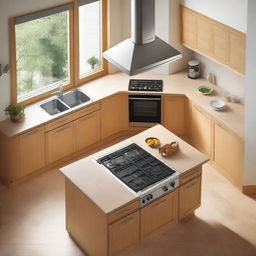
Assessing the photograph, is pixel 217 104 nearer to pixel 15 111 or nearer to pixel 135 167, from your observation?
pixel 135 167

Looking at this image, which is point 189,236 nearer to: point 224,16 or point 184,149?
point 184,149

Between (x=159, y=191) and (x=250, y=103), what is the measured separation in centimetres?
166

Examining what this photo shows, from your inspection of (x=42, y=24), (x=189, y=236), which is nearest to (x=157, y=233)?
(x=189, y=236)

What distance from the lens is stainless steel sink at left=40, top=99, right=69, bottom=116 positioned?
9156 mm

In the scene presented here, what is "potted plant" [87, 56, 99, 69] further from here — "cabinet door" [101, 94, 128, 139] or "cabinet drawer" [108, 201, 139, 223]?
"cabinet drawer" [108, 201, 139, 223]

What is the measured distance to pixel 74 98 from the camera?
374 inches

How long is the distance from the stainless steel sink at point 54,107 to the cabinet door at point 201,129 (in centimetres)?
182

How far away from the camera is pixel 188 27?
30.4 feet

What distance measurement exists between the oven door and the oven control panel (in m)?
2.18

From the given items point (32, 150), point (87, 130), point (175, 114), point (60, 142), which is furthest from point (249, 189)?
point (32, 150)

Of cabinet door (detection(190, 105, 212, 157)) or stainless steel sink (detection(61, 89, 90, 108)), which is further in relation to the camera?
stainless steel sink (detection(61, 89, 90, 108))

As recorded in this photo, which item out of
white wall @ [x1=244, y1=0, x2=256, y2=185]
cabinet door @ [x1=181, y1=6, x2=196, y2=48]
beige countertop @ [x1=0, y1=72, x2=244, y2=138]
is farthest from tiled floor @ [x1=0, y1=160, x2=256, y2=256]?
cabinet door @ [x1=181, y1=6, x2=196, y2=48]

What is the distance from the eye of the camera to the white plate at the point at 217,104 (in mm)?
8875

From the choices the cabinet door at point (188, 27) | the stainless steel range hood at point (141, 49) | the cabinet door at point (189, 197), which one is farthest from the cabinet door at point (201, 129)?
the stainless steel range hood at point (141, 49)
